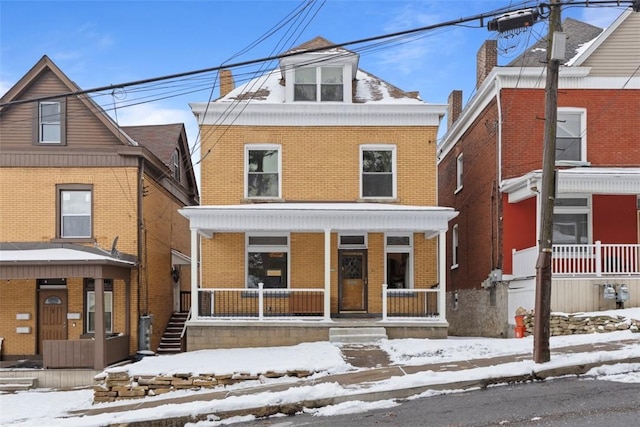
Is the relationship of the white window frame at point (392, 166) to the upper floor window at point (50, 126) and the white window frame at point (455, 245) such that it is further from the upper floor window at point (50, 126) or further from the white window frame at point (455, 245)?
the upper floor window at point (50, 126)

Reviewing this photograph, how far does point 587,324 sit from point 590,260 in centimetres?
232

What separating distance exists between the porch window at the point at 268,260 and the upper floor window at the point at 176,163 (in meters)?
6.94

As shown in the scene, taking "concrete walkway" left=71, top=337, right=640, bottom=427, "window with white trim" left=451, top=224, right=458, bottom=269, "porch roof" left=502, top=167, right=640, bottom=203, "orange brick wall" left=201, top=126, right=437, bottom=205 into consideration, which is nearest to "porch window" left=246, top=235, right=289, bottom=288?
"orange brick wall" left=201, top=126, right=437, bottom=205

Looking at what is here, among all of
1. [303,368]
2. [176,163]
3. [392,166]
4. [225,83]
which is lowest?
[303,368]

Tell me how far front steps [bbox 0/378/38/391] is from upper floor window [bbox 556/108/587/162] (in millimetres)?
15380

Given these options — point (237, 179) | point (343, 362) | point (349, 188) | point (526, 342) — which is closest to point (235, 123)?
point (237, 179)

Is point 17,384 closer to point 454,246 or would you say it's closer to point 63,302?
point 63,302

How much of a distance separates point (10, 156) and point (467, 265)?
582 inches

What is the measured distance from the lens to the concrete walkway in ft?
32.1

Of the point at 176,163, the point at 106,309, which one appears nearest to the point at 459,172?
the point at 176,163

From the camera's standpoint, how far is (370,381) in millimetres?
10812

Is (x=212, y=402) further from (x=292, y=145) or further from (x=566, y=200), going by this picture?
(x=566, y=200)

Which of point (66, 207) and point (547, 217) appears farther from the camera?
point (66, 207)

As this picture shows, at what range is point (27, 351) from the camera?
18.5 meters
